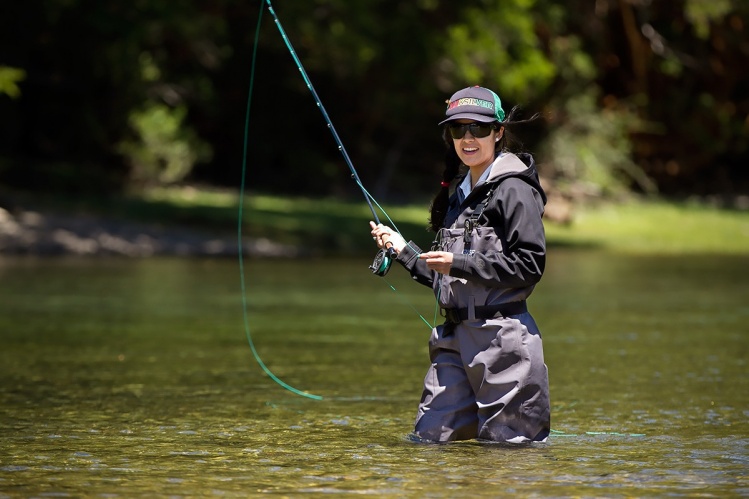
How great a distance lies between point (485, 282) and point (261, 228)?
19.3 m

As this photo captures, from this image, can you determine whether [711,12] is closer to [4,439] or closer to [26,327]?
[26,327]

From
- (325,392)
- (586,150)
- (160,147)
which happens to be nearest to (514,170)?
(325,392)

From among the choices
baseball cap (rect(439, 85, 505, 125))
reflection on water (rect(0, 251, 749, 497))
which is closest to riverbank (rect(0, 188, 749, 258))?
reflection on water (rect(0, 251, 749, 497))

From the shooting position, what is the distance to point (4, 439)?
7535 millimetres

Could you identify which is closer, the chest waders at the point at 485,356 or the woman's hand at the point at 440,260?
the woman's hand at the point at 440,260

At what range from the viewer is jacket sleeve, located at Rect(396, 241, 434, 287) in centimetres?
702

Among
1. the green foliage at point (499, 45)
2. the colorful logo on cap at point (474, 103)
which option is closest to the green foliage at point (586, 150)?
the green foliage at point (499, 45)

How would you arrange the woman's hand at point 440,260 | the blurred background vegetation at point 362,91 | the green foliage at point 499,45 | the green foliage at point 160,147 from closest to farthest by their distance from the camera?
1. the woman's hand at point 440,260
2. the blurred background vegetation at point 362,91
3. the green foliage at point 499,45
4. the green foliage at point 160,147

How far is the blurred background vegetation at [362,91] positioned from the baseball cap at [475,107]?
15878 millimetres

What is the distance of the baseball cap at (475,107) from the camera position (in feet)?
22.8

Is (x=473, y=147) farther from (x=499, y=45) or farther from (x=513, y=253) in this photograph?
(x=499, y=45)

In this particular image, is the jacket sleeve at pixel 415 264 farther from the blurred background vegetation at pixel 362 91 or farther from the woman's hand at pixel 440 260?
the blurred background vegetation at pixel 362 91

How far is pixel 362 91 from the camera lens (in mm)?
34719

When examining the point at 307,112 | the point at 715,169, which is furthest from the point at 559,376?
the point at 715,169
